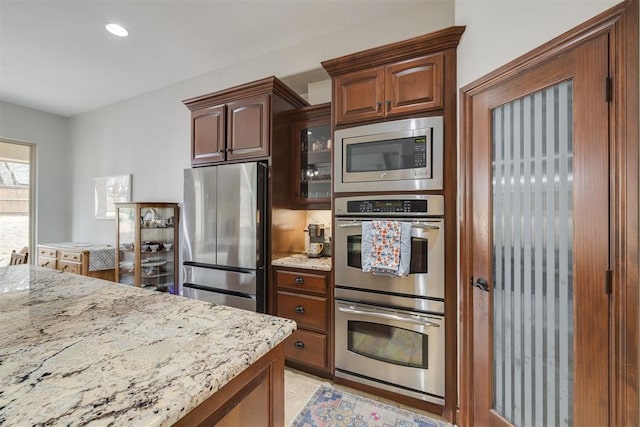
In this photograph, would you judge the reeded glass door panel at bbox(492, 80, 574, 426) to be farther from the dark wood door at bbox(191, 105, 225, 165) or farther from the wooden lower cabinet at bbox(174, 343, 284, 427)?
the dark wood door at bbox(191, 105, 225, 165)

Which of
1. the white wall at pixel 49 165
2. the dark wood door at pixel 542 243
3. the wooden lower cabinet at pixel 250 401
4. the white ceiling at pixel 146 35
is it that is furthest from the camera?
the white wall at pixel 49 165

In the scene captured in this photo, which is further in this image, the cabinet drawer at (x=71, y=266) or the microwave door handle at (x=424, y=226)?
the cabinet drawer at (x=71, y=266)

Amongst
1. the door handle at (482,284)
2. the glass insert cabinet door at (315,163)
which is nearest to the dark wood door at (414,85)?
the glass insert cabinet door at (315,163)

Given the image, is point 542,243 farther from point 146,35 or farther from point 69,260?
point 69,260

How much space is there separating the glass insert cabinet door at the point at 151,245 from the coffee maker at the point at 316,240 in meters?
1.92

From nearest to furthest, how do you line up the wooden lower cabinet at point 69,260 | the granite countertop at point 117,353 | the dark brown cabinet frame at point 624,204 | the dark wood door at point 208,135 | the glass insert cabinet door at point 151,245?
1. the granite countertop at point 117,353
2. the dark brown cabinet frame at point 624,204
3. the dark wood door at point 208,135
4. the glass insert cabinet door at point 151,245
5. the wooden lower cabinet at point 69,260

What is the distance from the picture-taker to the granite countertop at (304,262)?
2.17 metres

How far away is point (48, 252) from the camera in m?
3.88

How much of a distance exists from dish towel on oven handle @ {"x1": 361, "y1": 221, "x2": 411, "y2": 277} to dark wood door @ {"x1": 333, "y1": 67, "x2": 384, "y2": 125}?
0.82m

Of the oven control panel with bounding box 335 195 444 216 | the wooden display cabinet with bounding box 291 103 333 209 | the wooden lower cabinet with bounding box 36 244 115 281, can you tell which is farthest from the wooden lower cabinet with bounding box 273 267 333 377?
the wooden lower cabinet with bounding box 36 244 115 281

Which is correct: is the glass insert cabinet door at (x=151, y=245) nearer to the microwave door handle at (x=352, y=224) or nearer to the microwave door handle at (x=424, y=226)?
the microwave door handle at (x=352, y=224)

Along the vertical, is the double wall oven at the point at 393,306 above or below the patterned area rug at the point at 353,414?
above

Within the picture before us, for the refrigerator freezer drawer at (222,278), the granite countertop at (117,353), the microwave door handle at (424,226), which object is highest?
the microwave door handle at (424,226)

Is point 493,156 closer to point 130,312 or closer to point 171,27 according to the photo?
point 130,312
